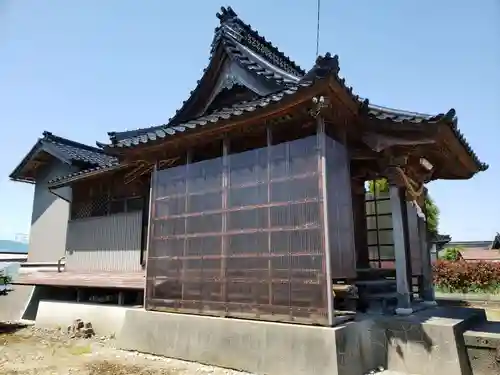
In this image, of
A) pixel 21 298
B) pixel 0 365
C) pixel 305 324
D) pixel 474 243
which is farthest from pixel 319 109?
pixel 474 243

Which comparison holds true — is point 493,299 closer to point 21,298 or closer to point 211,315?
point 211,315

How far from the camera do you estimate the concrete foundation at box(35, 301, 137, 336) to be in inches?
344

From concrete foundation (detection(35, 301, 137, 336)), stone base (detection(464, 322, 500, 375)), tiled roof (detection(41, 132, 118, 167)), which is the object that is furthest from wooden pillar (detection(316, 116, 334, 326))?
tiled roof (detection(41, 132, 118, 167))

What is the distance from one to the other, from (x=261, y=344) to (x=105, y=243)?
21.9 ft

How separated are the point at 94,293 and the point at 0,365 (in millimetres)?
4173

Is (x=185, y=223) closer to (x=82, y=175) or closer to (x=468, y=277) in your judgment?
(x=82, y=175)

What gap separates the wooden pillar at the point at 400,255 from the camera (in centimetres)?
642

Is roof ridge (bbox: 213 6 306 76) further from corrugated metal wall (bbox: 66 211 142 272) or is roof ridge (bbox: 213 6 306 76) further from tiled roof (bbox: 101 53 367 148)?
corrugated metal wall (bbox: 66 211 142 272)

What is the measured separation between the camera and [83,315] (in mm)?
9453

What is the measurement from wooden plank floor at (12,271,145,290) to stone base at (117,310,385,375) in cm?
169

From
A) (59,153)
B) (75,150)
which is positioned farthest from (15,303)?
(75,150)

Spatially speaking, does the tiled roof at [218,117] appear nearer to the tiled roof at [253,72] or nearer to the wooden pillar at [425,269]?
the tiled roof at [253,72]

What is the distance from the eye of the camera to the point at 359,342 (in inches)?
217

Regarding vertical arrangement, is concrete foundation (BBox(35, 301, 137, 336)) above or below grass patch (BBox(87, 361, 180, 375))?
above
